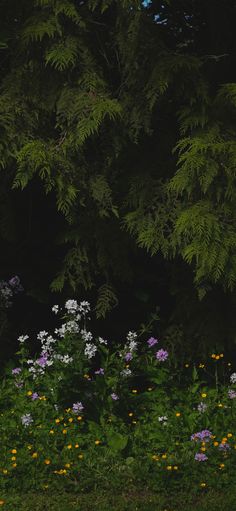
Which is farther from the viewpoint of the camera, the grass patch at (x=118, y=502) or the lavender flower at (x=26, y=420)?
the lavender flower at (x=26, y=420)

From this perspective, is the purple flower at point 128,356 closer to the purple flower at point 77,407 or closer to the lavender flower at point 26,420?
the purple flower at point 77,407

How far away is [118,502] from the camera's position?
12.7 ft

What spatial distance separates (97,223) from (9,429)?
4.79ft

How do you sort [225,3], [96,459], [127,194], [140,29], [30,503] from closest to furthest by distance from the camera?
1. [30,503]
2. [96,459]
3. [140,29]
4. [127,194]
5. [225,3]

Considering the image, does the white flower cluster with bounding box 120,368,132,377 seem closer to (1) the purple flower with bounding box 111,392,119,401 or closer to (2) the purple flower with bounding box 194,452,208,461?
(1) the purple flower with bounding box 111,392,119,401

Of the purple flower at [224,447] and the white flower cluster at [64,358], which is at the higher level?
the white flower cluster at [64,358]

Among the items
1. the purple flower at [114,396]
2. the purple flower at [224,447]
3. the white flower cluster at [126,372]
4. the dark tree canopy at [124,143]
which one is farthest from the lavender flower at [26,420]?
the purple flower at [224,447]

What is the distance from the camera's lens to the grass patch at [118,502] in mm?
3797

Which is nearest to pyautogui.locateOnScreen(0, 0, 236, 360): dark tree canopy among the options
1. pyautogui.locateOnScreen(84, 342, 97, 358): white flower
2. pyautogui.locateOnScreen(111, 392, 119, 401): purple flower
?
pyautogui.locateOnScreen(84, 342, 97, 358): white flower

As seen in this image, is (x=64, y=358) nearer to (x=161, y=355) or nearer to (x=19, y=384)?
(x=19, y=384)

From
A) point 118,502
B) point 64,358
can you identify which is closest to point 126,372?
point 64,358

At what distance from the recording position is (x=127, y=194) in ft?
16.2

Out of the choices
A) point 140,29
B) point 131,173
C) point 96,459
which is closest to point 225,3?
point 140,29

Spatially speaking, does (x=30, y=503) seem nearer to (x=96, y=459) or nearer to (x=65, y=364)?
(x=96, y=459)
